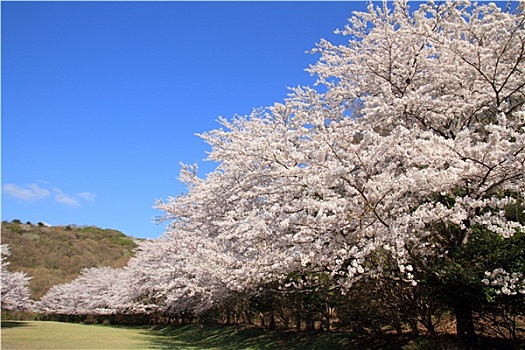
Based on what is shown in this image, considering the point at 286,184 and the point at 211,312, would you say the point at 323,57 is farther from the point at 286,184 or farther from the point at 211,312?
the point at 211,312

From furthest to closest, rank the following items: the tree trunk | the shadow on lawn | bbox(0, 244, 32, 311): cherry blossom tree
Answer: bbox(0, 244, 32, 311): cherry blossom tree → the shadow on lawn → the tree trunk

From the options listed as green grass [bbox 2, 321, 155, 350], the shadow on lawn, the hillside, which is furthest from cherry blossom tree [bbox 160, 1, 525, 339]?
the hillside

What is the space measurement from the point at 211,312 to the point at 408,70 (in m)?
16.0

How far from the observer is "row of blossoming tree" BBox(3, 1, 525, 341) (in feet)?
17.7

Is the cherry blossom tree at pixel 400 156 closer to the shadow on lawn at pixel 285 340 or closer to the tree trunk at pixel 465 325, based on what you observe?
the tree trunk at pixel 465 325

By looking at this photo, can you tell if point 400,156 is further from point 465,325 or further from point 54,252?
point 54,252

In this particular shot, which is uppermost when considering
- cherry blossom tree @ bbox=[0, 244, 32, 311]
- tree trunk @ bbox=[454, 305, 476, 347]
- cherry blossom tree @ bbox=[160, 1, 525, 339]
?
cherry blossom tree @ bbox=[160, 1, 525, 339]

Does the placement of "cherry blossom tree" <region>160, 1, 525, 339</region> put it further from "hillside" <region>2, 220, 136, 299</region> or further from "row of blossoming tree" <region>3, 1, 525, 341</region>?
"hillside" <region>2, 220, 136, 299</region>

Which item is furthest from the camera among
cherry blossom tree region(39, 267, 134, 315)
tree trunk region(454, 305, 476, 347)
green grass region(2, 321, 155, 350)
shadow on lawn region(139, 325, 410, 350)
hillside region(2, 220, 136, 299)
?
hillside region(2, 220, 136, 299)

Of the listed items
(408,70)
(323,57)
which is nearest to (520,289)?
(408,70)

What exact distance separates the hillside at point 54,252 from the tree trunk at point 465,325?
46521 millimetres

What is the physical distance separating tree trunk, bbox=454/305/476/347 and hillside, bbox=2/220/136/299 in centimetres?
4652

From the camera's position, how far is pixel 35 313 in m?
40.9

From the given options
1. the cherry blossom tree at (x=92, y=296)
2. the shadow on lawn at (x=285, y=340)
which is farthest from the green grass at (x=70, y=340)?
the cherry blossom tree at (x=92, y=296)
